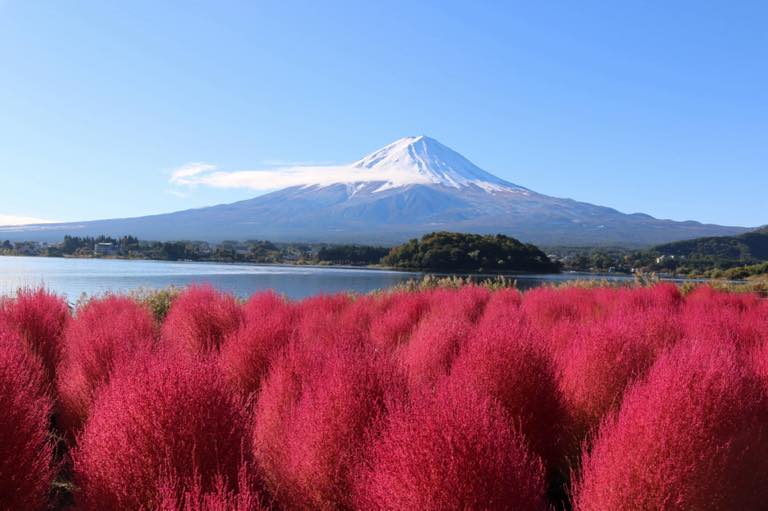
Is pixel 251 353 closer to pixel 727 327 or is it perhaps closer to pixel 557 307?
pixel 727 327

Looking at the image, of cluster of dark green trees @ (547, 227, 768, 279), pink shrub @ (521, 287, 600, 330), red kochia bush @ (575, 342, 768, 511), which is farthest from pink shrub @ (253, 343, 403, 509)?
cluster of dark green trees @ (547, 227, 768, 279)

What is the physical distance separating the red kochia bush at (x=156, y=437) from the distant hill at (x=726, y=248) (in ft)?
228

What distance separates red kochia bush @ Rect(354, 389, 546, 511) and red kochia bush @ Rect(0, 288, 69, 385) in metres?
5.04

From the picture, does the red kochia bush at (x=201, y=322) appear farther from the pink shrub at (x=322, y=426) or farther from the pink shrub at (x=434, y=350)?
the pink shrub at (x=322, y=426)

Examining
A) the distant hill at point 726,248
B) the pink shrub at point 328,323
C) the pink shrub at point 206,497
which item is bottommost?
the pink shrub at point 206,497

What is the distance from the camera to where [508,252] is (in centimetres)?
5156

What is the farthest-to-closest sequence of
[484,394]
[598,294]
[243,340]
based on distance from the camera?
[598,294] < [243,340] < [484,394]

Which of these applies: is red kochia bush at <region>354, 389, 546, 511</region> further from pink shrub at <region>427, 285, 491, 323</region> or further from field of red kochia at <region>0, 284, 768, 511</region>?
pink shrub at <region>427, 285, 491, 323</region>

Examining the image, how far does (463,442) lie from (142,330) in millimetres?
5481

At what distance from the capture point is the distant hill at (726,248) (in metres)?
68.4

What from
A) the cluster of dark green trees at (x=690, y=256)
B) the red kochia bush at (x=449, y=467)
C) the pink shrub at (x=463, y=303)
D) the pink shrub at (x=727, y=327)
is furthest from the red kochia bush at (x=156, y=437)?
the cluster of dark green trees at (x=690, y=256)

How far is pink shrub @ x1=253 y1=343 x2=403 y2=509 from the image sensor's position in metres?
3.91

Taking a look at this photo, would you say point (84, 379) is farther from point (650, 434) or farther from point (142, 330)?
point (650, 434)

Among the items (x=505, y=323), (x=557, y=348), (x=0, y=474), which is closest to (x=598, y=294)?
(x=557, y=348)
